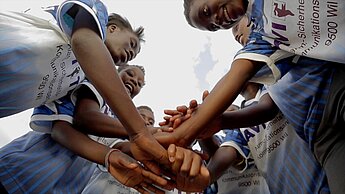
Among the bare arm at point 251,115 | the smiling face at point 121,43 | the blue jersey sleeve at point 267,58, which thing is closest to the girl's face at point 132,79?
the smiling face at point 121,43

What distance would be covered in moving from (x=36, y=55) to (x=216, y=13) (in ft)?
2.01

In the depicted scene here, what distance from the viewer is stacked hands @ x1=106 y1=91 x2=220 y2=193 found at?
3.74 ft

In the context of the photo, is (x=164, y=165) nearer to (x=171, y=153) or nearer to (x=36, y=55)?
(x=171, y=153)

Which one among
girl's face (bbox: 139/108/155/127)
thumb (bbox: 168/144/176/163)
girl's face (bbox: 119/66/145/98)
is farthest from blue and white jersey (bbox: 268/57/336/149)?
girl's face (bbox: 139/108/155/127)

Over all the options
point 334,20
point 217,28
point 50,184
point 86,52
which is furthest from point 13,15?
point 334,20

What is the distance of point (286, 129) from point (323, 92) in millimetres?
291

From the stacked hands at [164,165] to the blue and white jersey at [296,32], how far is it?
0.22 meters

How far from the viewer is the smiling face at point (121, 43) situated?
1.55 m

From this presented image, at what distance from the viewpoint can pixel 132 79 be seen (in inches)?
78.2

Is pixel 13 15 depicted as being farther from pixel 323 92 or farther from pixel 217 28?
pixel 323 92

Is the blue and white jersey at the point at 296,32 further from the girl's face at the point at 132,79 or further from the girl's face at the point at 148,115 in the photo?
the girl's face at the point at 148,115

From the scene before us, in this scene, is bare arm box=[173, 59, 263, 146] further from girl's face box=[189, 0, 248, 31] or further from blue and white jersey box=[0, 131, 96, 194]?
blue and white jersey box=[0, 131, 96, 194]

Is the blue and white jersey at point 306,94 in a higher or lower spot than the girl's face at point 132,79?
higher

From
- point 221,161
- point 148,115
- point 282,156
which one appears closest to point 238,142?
point 221,161
